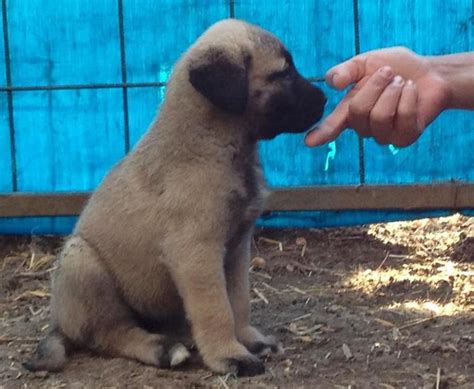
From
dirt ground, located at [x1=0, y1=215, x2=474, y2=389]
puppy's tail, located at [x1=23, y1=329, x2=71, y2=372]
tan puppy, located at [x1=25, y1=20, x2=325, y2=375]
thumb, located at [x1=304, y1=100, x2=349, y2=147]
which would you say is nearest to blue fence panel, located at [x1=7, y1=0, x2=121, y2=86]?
dirt ground, located at [x1=0, y1=215, x2=474, y2=389]

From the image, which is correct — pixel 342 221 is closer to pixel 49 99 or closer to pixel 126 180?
pixel 49 99

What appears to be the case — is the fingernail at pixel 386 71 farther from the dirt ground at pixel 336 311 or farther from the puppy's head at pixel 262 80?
the dirt ground at pixel 336 311

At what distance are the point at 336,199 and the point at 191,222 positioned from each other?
2331 mm

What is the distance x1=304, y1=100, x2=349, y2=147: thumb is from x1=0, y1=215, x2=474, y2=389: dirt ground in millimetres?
873

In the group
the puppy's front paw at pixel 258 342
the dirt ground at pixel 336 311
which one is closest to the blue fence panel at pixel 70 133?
the dirt ground at pixel 336 311

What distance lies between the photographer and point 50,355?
405cm

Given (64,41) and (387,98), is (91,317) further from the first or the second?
(64,41)

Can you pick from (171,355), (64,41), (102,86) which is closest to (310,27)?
(102,86)

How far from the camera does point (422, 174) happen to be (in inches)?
242

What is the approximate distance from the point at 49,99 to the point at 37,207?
66 centimetres

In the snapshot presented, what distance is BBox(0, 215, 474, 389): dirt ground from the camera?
3.83 m

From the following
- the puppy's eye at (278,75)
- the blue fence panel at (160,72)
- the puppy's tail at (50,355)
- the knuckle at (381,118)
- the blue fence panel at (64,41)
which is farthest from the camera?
the blue fence panel at (64,41)

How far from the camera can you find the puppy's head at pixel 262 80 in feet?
13.3

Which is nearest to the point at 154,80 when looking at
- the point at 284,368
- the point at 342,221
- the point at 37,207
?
the point at 37,207
